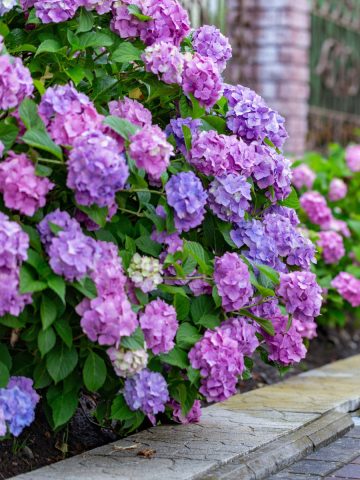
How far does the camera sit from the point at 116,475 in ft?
13.4

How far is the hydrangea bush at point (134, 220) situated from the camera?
12.9 feet

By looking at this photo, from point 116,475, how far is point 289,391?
7.11 ft

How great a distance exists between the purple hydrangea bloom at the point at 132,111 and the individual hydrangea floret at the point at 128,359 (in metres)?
0.86

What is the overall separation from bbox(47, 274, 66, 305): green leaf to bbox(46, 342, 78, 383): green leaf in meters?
0.29

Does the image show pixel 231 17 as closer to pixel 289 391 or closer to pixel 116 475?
pixel 289 391

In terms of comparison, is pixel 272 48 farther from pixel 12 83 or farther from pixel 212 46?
pixel 12 83

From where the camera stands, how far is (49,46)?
434 cm

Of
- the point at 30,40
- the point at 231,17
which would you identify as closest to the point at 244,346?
the point at 30,40

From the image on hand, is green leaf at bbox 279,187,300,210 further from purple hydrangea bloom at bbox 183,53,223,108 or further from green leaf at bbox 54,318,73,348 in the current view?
green leaf at bbox 54,318,73,348

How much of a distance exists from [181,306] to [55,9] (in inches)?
46.9

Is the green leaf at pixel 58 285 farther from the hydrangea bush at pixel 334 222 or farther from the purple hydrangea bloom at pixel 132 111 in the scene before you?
the hydrangea bush at pixel 334 222

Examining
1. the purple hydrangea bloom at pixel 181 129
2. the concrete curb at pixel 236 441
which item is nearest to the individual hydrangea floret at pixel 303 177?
the concrete curb at pixel 236 441

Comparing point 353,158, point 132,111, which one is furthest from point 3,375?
point 353,158

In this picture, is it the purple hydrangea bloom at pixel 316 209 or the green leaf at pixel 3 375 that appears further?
the purple hydrangea bloom at pixel 316 209
